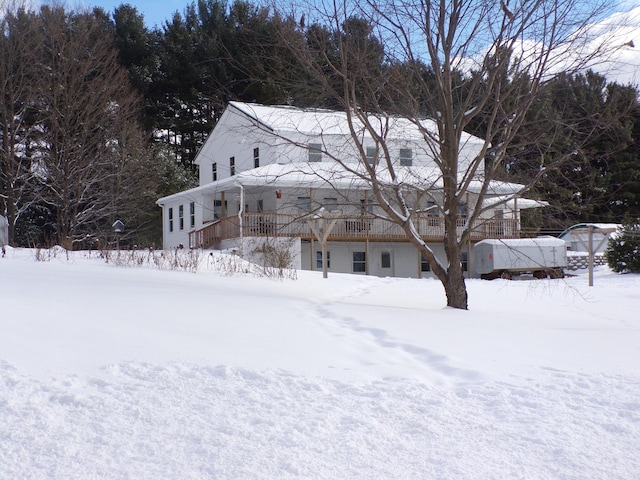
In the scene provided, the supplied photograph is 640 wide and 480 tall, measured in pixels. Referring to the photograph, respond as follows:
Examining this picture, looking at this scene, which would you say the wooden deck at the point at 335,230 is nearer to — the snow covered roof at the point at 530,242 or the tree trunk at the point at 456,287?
the snow covered roof at the point at 530,242

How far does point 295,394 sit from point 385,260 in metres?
25.1

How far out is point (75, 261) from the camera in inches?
671

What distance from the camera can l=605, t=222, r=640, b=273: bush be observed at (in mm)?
25891

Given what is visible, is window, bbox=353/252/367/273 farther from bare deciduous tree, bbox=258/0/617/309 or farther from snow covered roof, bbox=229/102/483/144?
bare deciduous tree, bbox=258/0/617/309

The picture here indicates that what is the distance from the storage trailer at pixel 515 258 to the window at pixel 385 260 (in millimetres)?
3897

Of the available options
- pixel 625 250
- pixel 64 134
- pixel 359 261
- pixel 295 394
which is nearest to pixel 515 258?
pixel 625 250

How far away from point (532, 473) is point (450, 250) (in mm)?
8297

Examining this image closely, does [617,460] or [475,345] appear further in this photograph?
[475,345]

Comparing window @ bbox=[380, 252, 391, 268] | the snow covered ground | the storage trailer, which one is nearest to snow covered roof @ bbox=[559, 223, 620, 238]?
the storage trailer

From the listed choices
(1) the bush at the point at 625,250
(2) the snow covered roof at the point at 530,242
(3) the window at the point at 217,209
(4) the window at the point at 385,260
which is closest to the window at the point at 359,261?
(4) the window at the point at 385,260

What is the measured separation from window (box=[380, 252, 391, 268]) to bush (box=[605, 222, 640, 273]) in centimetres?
877

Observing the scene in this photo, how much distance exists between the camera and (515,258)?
2717 centimetres

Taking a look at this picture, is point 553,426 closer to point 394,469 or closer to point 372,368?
point 394,469

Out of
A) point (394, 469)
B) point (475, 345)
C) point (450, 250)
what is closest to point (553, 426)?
point (394, 469)
